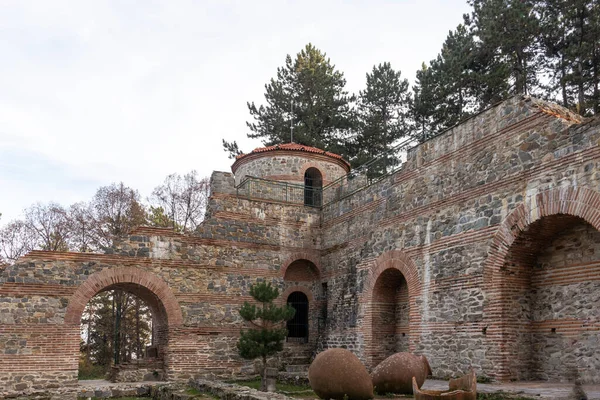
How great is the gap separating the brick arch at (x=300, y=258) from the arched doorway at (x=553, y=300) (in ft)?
27.8

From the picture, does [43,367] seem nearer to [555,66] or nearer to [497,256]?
[497,256]

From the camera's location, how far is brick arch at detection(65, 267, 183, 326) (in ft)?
48.0

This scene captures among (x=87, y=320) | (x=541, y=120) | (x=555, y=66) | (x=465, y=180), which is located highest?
(x=555, y=66)

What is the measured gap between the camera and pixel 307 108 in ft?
109

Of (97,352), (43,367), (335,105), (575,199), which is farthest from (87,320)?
(575,199)

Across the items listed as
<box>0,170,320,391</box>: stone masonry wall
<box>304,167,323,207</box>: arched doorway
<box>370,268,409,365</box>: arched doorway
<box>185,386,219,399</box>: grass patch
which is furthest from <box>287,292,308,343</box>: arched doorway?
<box>185,386,219,399</box>: grass patch

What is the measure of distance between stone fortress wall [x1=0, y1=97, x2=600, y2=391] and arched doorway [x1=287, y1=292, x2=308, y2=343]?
0.29 m

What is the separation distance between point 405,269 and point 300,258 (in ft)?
16.9

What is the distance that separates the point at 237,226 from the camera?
1759 cm

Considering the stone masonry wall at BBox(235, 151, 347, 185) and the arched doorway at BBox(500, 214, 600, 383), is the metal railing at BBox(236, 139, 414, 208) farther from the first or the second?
the arched doorway at BBox(500, 214, 600, 383)

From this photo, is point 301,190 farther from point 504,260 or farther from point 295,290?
point 504,260

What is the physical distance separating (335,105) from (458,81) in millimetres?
9233

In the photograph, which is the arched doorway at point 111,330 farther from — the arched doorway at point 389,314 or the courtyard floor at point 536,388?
the courtyard floor at point 536,388

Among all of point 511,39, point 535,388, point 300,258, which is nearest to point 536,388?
point 535,388
